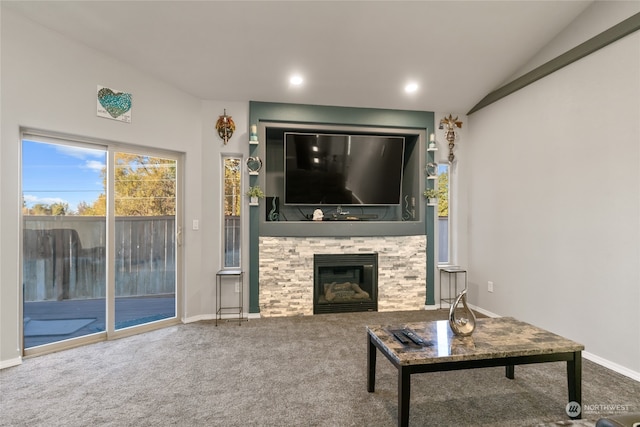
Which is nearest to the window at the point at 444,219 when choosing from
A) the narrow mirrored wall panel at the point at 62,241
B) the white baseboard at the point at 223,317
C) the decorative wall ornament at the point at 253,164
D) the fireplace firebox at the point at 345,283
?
the fireplace firebox at the point at 345,283

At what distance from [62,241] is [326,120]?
10.5 feet

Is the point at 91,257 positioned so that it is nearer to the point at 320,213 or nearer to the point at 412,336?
the point at 320,213

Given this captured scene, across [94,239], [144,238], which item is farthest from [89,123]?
[144,238]

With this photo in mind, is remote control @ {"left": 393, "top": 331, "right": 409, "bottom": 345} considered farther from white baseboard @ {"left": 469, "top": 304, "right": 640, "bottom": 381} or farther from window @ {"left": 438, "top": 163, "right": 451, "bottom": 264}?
window @ {"left": 438, "top": 163, "right": 451, "bottom": 264}

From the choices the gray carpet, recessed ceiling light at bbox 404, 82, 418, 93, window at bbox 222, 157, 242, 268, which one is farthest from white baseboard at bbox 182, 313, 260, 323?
recessed ceiling light at bbox 404, 82, 418, 93

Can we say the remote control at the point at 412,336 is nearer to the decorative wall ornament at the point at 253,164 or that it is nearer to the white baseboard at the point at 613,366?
the white baseboard at the point at 613,366

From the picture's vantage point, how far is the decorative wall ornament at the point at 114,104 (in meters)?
3.21

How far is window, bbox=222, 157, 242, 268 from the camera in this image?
429 centimetres

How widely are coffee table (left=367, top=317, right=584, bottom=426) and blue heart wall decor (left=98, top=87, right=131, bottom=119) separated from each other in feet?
10.6

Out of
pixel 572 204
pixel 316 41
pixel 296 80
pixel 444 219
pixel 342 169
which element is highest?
pixel 316 41

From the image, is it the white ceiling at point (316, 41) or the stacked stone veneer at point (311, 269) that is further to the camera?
the stacked stone veneer at point (311, 269)

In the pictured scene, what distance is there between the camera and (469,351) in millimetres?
1916

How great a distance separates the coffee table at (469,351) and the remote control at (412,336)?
32 millimetres

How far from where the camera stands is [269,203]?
4465 millimetres
